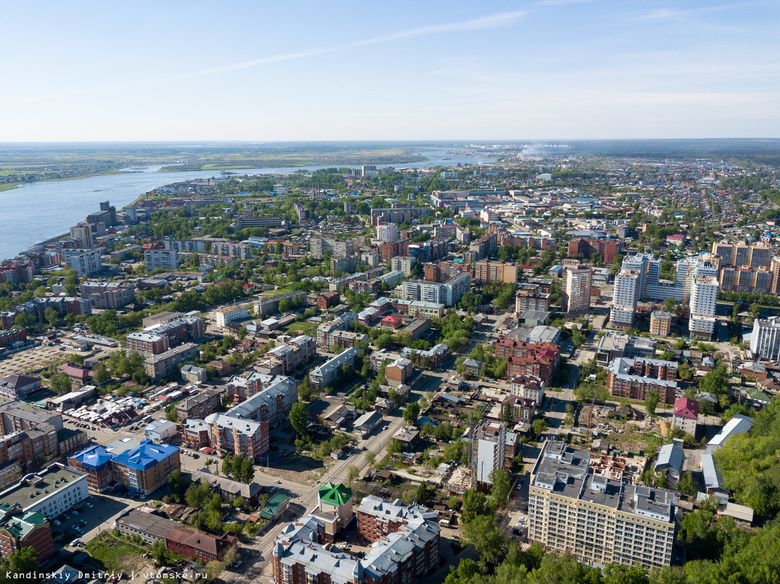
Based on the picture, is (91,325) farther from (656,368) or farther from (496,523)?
(656,368)

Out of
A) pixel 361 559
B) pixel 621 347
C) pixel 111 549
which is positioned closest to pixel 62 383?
pixel 111 549

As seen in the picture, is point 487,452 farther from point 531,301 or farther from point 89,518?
point 531,301

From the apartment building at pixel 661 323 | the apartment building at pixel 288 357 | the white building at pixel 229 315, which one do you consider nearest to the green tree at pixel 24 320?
the white building at pixel 229 315

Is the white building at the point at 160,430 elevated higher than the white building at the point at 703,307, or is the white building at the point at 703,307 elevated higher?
the white building at the point at 703,307

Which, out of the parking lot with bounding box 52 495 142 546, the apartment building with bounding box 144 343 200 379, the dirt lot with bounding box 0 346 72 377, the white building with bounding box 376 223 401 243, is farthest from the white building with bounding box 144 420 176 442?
the white building with bounding box 376 223 401 243

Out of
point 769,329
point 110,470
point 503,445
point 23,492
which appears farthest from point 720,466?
point 23,492

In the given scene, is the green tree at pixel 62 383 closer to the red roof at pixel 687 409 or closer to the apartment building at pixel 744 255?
the red roof at pixel 687 409
